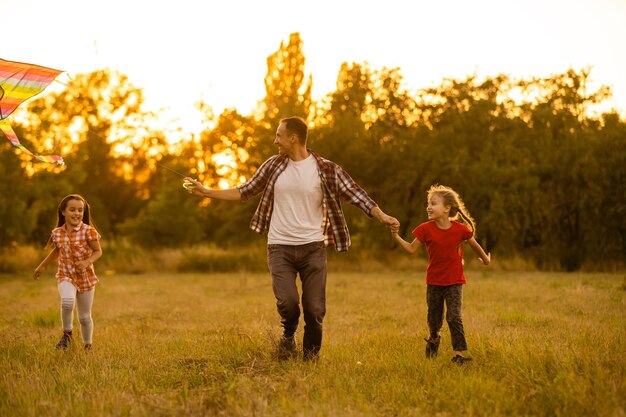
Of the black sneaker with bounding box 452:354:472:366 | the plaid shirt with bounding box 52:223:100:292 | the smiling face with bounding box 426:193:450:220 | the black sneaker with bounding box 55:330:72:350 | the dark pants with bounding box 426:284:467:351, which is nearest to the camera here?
the black sneaker with bounding box 452:354:472:366

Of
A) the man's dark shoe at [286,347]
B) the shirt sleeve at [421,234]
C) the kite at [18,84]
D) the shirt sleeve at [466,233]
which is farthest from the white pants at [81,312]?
the shirt sleeve at [466,233]

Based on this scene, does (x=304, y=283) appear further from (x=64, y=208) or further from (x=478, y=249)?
(x=64, y=208)

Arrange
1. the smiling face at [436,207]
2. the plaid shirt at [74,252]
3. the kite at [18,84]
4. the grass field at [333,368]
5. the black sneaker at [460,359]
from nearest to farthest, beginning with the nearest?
1. the grass field at [333,368]
2. the black sneaker at [460,359]
3. the kite at [18,84]
4. the smiling face at [436,207]
5. the plaid shirt at [74,252]

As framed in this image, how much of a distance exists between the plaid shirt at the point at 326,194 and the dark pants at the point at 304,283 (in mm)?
345

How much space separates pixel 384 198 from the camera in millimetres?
26359

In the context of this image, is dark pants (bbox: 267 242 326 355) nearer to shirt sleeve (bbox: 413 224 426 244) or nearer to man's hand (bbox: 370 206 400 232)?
man's hand (bbox: 370 206 400 232)

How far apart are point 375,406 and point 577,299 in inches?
345

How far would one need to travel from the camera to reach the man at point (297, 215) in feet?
21.6

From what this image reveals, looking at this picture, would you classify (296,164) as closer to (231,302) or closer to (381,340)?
(381,340)

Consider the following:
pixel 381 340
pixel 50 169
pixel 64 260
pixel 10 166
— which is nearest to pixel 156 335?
pixel 64 260

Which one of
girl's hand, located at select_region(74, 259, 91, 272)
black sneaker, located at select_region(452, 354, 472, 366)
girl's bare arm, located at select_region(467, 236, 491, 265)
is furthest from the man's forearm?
black sneaker, located at select_region(452, 354, 472, 366)

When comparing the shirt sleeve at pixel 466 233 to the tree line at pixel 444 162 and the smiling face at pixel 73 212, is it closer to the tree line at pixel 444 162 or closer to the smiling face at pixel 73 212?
the smiling face at pixel 73 212

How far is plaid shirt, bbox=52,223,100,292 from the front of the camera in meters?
7.62

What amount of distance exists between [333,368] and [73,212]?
370cm
